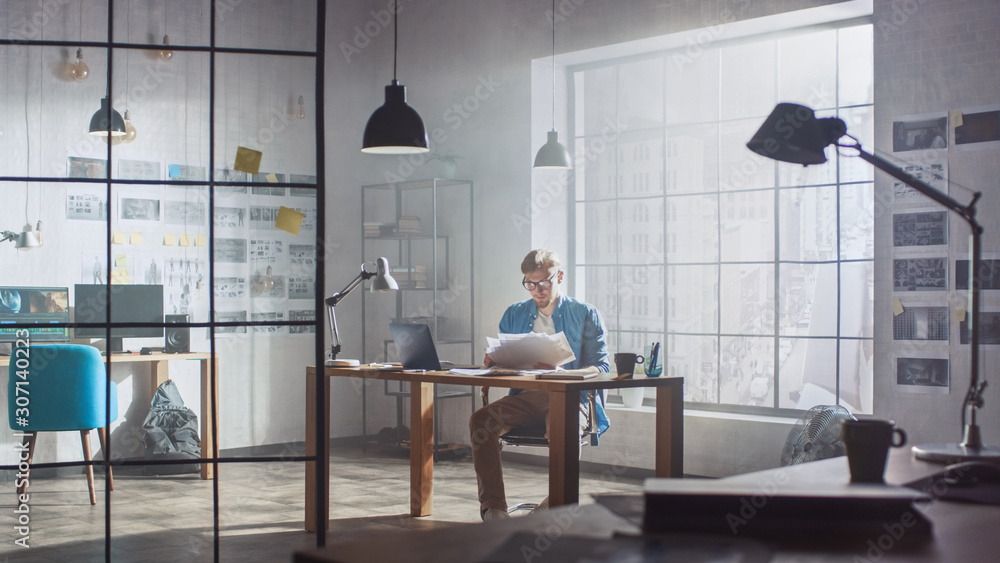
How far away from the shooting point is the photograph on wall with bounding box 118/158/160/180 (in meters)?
6.26

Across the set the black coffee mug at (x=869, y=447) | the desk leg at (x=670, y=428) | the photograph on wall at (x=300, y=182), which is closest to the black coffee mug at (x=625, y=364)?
the desk leg at (x=670, y=428)

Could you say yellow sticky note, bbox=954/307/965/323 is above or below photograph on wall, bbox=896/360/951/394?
above

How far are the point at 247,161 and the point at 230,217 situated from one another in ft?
11.5

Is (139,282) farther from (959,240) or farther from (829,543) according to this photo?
(829,543)

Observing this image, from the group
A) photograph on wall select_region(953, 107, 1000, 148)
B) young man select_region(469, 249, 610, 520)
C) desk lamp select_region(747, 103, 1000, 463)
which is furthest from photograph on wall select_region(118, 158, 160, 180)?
desk lamp select_region(747, 103, 1000, 463)

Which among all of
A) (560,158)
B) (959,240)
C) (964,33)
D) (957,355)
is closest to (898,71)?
(964,33)

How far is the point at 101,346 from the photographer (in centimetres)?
615

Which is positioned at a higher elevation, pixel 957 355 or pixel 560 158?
pixel 560 158

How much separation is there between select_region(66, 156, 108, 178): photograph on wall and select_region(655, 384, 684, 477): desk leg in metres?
4.16

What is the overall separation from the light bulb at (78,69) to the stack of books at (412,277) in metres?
2.45

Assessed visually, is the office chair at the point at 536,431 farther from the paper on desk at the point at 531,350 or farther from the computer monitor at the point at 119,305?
the computer monitor at the point at 119,305

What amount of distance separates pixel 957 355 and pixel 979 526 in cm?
357

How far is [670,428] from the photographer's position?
3.95 metres

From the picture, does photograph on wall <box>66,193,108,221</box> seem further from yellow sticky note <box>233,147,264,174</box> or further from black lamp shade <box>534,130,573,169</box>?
yellow sticky note <box>233,147,264,174</box>
